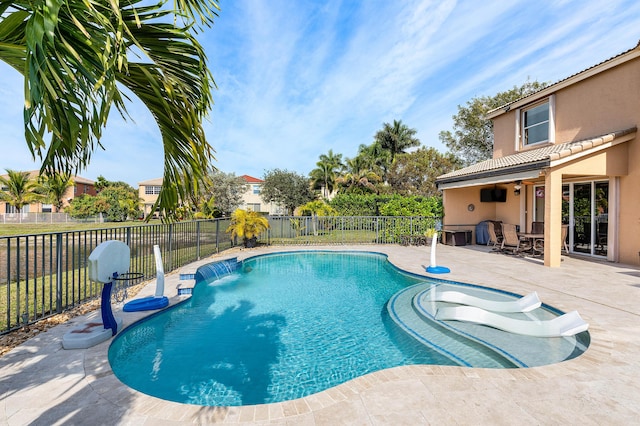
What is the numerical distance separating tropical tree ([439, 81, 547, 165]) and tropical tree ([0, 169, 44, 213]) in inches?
1924

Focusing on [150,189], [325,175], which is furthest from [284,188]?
[150,189]

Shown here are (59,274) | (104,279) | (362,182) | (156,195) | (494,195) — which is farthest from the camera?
(156,195)

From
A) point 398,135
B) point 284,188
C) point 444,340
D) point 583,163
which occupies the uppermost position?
point 398,135

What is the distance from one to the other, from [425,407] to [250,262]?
964 cm

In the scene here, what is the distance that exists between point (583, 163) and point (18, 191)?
5584 cm

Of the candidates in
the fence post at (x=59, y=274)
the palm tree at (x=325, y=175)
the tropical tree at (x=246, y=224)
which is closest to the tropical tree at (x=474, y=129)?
the palm tree at (x=325, y=175)

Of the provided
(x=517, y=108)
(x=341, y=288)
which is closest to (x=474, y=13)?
(x=517, y=108)

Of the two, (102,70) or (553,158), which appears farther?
(553,158)

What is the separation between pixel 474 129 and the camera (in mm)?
23594

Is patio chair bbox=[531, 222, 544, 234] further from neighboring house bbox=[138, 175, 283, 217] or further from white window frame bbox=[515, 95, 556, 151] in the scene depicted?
neighboring house bbox=[138, 175, 283, 217]

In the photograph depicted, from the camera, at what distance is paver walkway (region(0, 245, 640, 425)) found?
2500 millimetres

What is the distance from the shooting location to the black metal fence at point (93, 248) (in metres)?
4.61

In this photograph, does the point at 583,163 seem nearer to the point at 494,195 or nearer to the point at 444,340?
the point at 494,195

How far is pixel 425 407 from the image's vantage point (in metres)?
2.65
